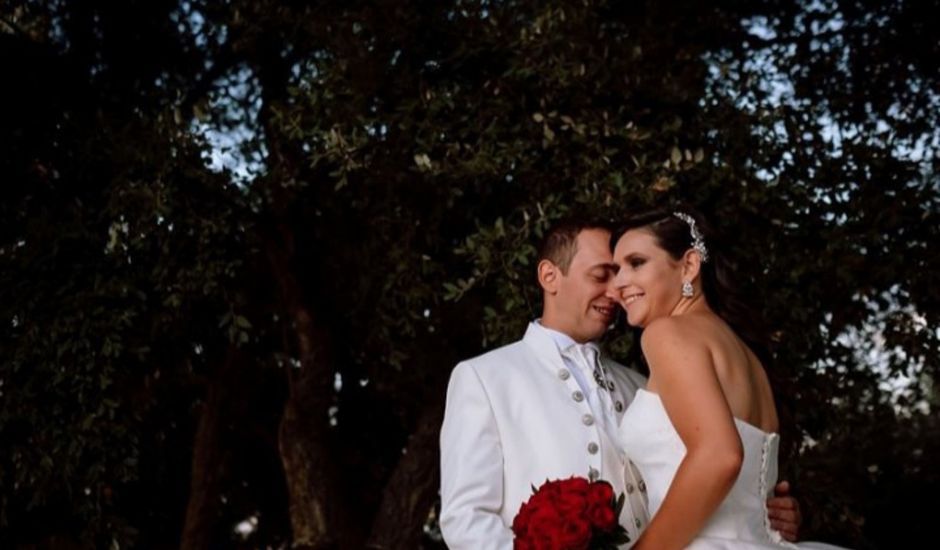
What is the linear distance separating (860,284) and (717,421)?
3.23 meters

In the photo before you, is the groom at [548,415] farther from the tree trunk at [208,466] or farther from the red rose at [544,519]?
the tree trunk at [208,466]

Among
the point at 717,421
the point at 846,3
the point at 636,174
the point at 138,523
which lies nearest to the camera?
the point at 717,421

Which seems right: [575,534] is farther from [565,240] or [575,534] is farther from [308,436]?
[308,436]

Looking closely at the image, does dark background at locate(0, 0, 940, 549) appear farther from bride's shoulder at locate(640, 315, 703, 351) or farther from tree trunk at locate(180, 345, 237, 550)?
bride's shoulder at locate(640, 315, 703, 351)

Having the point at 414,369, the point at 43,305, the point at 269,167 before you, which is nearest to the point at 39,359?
the point at 43,305

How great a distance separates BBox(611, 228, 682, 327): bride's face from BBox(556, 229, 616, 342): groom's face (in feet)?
1.12

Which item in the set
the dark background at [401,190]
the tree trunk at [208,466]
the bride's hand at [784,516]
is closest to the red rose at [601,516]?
the bride's hand at [784,516]

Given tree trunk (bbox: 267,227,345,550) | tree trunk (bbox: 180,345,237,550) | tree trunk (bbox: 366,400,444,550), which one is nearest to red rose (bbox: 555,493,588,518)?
tree trunk (bbox: 366,400,444,550)

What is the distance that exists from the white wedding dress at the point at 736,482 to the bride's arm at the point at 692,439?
88 millimetres

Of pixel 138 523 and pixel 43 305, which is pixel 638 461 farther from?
pixel 138 523

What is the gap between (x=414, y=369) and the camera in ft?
26.5

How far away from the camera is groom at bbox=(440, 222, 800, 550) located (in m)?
3.79

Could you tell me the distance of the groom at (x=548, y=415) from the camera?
12.4 feet

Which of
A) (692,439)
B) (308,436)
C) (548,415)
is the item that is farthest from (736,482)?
(308,436)
